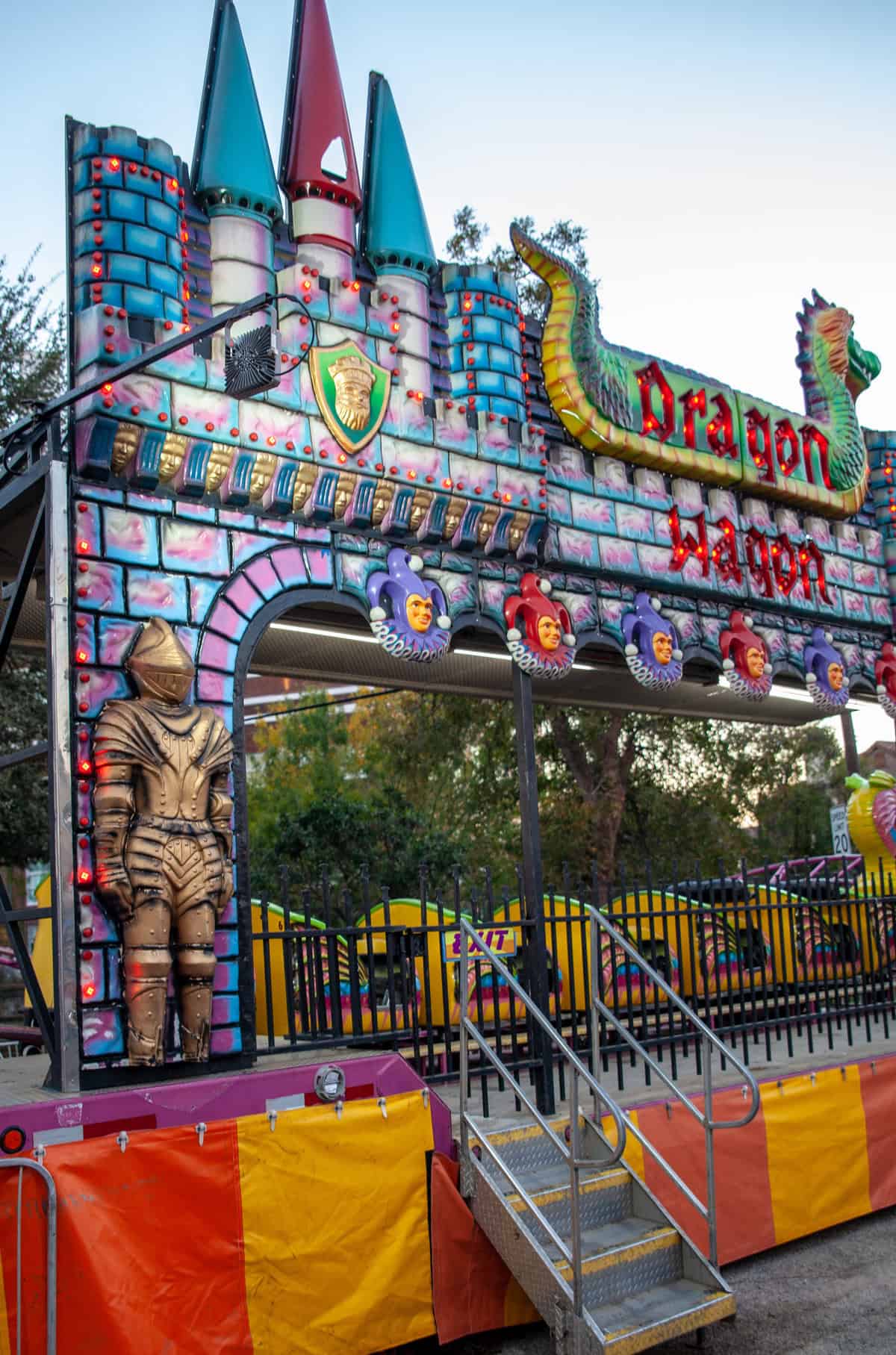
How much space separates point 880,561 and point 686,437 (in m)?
3.28

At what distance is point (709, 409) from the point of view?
33.4 ft

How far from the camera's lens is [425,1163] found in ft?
19.6

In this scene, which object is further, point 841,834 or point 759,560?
point 841,834

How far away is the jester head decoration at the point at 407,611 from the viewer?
24.1ft

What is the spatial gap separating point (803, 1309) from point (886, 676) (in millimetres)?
6504

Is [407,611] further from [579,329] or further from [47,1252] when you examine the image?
[47,1252]

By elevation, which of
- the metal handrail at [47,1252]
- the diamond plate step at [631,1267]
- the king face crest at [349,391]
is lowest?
the diamond plate step at [631,1267]

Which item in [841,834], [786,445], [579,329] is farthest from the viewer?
[841,834]

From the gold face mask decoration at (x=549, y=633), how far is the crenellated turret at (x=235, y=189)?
8.71 ft

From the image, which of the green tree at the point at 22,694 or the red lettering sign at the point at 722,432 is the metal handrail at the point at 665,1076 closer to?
the red lettering sign at the point at 722,432

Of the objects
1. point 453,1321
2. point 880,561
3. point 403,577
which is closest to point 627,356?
point 403,577

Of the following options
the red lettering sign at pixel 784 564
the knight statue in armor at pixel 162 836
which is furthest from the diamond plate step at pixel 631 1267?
the red lettering sign at pixel 784 564

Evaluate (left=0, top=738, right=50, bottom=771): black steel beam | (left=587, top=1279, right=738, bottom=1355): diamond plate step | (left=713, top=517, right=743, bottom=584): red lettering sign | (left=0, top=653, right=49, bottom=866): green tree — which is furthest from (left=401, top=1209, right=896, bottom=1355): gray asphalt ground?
(left=0, top=653, right=49, bottom=866): green tree

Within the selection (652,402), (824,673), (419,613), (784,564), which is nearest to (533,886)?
(419,613)
